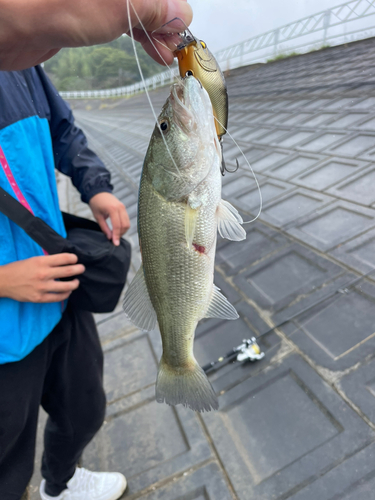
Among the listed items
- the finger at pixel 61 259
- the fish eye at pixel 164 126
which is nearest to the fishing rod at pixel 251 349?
the finger at pixel 61 259

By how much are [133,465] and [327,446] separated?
125 cm

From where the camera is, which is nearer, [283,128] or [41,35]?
[41,35]

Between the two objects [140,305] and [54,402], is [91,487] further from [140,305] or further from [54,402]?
[140,305]

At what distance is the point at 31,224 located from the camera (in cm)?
142

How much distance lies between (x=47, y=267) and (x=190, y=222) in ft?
2.34

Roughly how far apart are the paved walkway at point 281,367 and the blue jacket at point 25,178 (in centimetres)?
127

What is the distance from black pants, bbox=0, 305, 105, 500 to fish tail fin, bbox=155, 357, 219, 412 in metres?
0.61

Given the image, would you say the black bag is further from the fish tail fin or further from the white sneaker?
the white sneaker

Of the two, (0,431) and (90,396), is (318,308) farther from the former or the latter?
(0,431)

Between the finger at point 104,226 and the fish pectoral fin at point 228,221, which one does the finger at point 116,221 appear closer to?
the finger at point 104,226

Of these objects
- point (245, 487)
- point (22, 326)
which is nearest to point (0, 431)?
point (22, 326)

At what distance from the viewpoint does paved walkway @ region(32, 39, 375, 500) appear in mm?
1874

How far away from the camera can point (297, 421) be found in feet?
6.63

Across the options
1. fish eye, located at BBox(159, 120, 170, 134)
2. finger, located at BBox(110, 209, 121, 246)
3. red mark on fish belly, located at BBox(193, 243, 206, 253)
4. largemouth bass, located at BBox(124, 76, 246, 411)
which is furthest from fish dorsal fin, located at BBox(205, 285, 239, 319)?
finger, located at BBox(110, 209, 121, 246)
